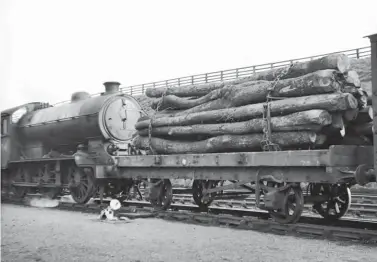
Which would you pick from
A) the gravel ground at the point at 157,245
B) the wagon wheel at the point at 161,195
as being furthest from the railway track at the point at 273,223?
the gravel ground at the point at 157,245

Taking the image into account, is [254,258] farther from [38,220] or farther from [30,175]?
[30,175]

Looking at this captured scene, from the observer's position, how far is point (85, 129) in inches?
510

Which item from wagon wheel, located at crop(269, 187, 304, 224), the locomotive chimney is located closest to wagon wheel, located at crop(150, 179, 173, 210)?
wagon wheel, located at crop(269, 187, 304, 224)

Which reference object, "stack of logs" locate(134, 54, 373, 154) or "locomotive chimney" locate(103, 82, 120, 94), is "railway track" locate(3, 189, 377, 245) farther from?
"locomotive chimney" locate(103, 82, 120, 94)

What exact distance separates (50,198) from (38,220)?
474cm

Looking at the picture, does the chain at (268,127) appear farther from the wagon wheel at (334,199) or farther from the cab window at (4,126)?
the cab window at (4,126)

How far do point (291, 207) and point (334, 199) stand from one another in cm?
151

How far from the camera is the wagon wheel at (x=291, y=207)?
7879 mm

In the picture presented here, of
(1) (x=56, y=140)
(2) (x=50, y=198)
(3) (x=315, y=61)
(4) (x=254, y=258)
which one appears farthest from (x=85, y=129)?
(4) (x=254, y=258)

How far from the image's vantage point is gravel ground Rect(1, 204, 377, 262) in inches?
222

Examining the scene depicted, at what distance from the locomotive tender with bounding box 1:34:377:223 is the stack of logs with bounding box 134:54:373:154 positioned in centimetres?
40

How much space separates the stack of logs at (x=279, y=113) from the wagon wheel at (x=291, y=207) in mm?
874

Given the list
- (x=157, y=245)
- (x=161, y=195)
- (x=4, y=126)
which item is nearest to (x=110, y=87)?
(x=161, y=195)

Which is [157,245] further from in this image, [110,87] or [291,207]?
[110,87]
